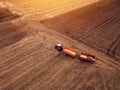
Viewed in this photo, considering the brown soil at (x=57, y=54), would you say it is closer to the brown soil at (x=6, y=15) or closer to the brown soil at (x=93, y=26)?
the brown soil at (x=93, y=26)

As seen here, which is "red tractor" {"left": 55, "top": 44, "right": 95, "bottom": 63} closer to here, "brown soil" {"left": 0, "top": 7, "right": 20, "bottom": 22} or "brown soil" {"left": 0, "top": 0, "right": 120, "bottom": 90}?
"brown soil" {"left": 0, "top": 0, "right": 120, "bottom": 90}

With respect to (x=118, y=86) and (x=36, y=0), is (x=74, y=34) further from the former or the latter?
(x=36, y=0)

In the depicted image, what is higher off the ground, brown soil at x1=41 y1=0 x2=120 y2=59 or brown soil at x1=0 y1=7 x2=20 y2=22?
brown soil at x1=0 y1=7 x2=20 y2=22

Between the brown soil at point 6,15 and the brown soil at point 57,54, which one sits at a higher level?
the brown soil at point 6,15

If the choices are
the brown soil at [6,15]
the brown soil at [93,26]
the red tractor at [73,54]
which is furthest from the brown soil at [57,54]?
the brown soil at [6,15]

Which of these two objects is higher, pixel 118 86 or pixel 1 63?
pixel 1 63

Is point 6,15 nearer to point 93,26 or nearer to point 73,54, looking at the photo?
point 73,54

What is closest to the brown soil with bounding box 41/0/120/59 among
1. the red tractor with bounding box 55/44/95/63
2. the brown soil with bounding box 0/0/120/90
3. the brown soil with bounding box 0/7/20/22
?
the brown soil with bounding box 0/0/120/90

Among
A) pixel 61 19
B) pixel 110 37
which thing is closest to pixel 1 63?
pixel 61 19

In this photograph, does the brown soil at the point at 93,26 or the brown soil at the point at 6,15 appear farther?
the brown soil at the point at 6,15

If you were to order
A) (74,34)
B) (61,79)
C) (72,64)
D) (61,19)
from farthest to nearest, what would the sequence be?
(61,19), (74,34), (72,64), (61,79)

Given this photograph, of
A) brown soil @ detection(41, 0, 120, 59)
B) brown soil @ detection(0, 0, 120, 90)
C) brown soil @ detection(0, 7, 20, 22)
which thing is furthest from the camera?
brown soil @ detection(0, 7, 20, 22)
